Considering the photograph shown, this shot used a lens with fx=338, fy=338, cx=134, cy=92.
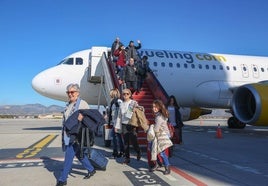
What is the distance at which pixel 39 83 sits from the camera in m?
16.1

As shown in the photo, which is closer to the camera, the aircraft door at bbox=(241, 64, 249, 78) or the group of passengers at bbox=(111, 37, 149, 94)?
the group of passengers at bbox=(111, 37, 149, 94)

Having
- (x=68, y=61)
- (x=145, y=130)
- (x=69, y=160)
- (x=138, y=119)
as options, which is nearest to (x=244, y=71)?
(x=68, y=61)

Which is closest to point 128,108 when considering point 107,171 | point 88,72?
point 107,171

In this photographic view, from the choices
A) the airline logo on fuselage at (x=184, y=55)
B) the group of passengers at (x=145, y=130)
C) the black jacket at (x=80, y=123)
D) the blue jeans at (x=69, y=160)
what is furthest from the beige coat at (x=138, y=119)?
the airline logo on fuselage at (x=184, y=55)

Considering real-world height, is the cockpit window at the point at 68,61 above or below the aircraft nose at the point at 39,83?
above

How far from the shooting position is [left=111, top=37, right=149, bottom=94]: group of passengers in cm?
1117

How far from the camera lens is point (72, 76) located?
16.2m

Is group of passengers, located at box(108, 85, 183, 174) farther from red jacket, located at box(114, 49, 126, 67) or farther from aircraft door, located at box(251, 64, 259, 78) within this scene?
aircraft door, located at box(251, 64, 259, 78)

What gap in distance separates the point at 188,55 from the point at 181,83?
199 centimetres

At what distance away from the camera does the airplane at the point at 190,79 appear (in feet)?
50.4

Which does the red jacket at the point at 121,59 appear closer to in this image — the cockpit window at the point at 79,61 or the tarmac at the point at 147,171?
the cockpit window at the point at 79,61

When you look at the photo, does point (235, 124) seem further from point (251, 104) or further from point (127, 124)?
point (127, 124)

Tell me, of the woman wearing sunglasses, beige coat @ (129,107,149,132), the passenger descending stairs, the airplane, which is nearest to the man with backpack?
the woman wearing sunglasses

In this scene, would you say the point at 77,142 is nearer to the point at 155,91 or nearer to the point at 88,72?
the point at 155,91
